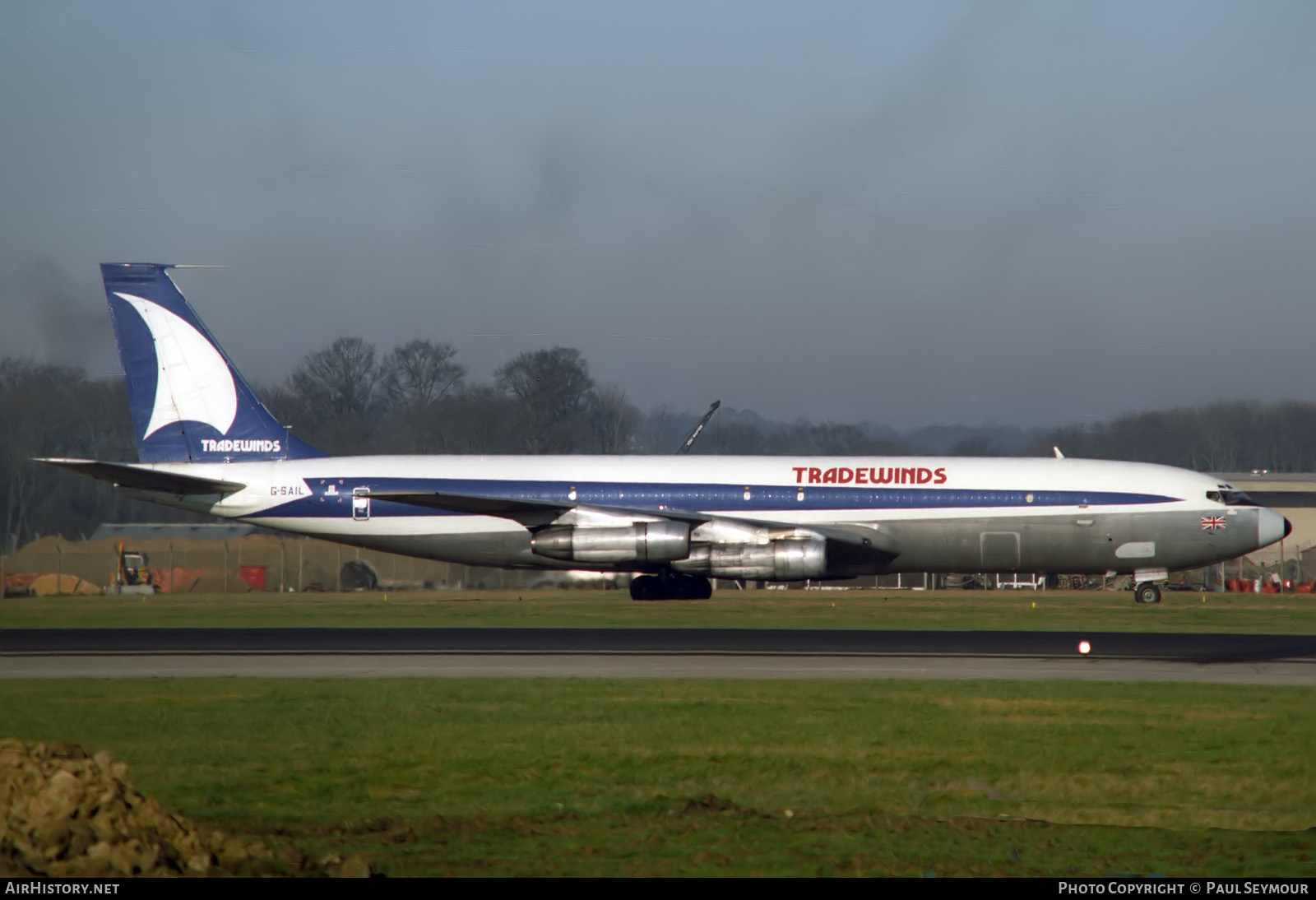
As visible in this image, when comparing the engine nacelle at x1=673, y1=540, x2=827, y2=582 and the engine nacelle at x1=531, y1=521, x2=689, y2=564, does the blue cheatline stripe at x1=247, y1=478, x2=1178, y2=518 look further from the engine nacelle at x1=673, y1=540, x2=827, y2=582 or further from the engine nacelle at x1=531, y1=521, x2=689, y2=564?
the engine nacelle at x1=673, y1=540, x2=827, y2=582

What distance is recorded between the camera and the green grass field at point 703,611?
28000mm

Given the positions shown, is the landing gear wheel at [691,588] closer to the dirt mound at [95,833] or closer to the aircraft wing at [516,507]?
the aircraft wing at [516,507]

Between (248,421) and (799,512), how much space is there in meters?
15.0

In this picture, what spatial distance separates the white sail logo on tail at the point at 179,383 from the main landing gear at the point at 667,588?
11.8 metres

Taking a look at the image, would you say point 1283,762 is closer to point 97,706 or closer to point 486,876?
point 486,876

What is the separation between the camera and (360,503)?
33.8 meters

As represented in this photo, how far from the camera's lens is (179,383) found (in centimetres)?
3559

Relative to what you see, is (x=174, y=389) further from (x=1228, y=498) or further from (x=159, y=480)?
(x=1228, y=498)

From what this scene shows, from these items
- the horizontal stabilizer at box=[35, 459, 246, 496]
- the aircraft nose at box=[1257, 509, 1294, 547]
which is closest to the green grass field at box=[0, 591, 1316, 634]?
the aircraft nose at box=[1257, 509, 1294, 547]

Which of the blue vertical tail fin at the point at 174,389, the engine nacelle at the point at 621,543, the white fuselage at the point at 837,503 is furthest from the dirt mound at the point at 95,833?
the blue vertical tail fin at the point at 174,389

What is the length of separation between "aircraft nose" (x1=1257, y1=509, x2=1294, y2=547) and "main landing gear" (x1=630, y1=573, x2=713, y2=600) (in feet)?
46.9

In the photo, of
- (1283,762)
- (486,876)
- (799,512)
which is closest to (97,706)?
(486,876)

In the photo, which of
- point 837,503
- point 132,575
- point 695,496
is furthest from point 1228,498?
point 132,575

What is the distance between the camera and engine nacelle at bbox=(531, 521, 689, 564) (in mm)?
32062
